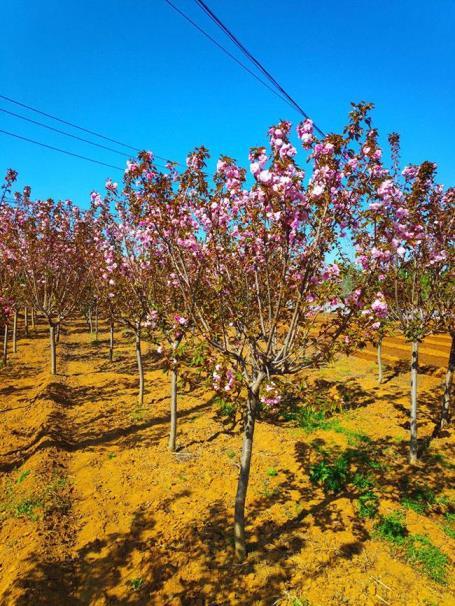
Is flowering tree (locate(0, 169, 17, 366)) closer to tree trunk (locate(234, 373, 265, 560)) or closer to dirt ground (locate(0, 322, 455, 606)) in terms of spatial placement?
dirt ground (locate(0, 322, 455, 606))

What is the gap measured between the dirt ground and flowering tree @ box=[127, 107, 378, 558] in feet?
2.77

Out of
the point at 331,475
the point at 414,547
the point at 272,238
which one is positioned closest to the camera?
the point at 272,238

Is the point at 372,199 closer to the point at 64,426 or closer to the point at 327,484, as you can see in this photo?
the point at 327,484

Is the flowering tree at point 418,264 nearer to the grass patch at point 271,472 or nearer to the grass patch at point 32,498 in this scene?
the grass patch at point 271,472

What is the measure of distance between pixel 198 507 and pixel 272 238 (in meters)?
5.88

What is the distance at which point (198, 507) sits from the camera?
7137 mm

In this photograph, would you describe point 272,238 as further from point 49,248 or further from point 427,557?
point 49,248

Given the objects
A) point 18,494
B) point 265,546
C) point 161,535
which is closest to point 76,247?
point 18,494

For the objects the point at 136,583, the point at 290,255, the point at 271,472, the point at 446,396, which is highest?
the point at 290,255

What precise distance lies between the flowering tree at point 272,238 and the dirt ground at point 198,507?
845 mm

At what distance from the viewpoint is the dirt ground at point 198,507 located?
5.25 metres

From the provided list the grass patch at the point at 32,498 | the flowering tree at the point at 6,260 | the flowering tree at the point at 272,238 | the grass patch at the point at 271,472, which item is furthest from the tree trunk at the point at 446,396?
the flowering tree at the point at 6,260

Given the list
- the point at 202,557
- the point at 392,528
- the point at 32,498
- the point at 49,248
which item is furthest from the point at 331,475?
the point at 49,248

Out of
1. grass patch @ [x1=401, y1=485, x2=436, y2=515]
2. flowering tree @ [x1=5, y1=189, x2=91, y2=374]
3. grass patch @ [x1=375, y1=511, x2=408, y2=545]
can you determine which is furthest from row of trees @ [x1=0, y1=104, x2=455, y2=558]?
flowering tree @ [x1=5, y1=189, x2=91, y2=374]
